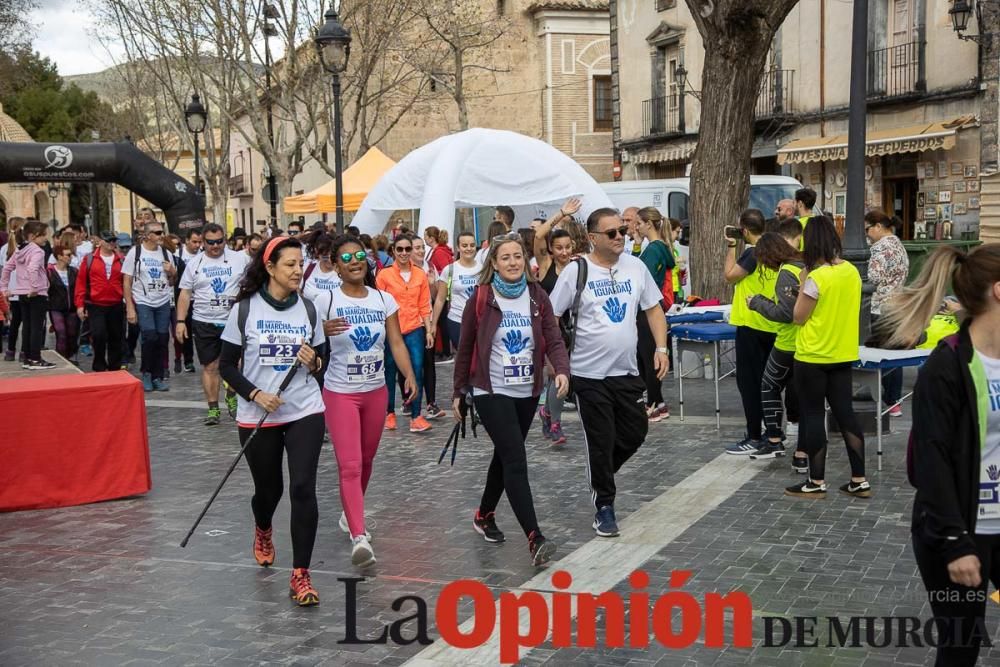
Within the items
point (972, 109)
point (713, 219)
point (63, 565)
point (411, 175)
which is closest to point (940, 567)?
point (63, 565)

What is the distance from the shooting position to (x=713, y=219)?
44.5 feet

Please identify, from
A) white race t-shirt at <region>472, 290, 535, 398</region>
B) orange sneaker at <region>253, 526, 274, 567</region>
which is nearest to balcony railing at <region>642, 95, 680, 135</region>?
white race t-shirt at <region>472, 290, 535, 398</region>

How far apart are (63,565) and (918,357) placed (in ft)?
19.0

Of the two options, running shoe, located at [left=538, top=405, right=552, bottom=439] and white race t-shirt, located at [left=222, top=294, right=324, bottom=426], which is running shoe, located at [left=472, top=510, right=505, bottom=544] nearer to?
white race t-shirt, located at [left=222, top=294, right=324, bottom=426]

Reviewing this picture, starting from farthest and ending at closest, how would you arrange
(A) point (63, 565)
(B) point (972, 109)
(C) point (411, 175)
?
(B) point (972, 109) → (C) point (411, 175) → (A) point (63, 565)

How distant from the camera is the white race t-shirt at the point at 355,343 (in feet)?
20.5

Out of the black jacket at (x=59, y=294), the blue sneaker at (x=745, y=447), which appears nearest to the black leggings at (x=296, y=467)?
the blue sneaker at (x=745, y=447)

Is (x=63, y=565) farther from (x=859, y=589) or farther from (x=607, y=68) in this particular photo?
(x=607, y=68)

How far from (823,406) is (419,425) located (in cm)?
416

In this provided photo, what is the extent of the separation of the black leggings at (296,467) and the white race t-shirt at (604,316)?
1.64 meters

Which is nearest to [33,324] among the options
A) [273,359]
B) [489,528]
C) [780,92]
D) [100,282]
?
[100,282]

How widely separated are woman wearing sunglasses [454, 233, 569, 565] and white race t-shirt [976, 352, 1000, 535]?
290 cm

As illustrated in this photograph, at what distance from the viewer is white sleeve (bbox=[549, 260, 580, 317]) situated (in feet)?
21.6

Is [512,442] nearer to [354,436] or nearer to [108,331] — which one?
[354,436]
